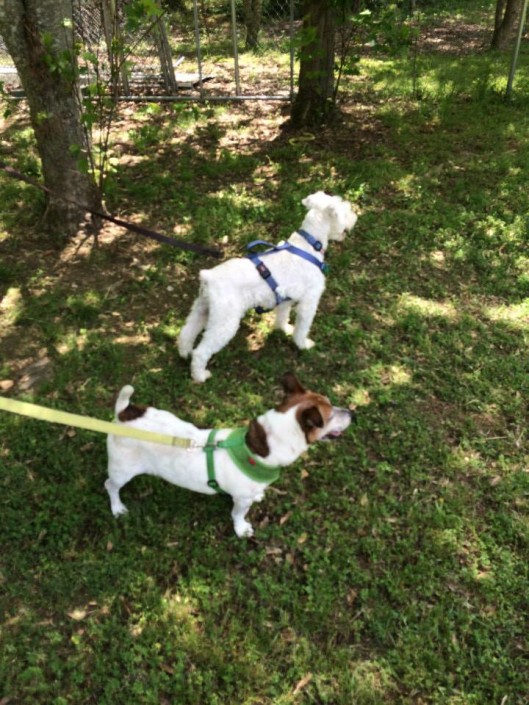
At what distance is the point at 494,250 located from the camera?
19.4 feet

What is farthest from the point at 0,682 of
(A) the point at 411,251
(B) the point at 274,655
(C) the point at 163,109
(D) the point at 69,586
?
(C) the point at 163,109

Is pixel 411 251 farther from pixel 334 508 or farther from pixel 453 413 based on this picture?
pixel 334 508

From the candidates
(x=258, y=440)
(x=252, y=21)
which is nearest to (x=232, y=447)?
(x=258, y=440)

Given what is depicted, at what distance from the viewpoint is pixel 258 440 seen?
9.17ft

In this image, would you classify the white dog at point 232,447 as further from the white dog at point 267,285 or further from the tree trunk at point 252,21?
the tree trunk at point 252,21

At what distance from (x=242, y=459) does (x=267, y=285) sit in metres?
1.63

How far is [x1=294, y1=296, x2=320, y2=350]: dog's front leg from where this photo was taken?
437 centimetres

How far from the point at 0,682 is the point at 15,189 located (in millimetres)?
5605

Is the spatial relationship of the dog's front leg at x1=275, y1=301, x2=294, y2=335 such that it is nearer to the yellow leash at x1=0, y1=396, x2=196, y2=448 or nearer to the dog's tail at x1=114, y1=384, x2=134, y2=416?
the dog's tail at x1=114, y1=384, x2=134, y2=416

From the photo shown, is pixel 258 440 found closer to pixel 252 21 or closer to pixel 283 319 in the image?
pixel 283 319

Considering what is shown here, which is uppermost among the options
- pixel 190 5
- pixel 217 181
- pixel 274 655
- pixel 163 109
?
pixel 190 5

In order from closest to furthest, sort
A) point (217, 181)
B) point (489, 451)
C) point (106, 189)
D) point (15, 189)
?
point (489, 451)
point (106, 189)
point (15, 189)
point (217, 181)

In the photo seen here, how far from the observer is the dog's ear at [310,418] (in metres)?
2.61

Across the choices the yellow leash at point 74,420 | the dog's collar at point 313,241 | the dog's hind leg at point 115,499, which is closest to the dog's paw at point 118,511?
the dog's hind leg at point 115,499
